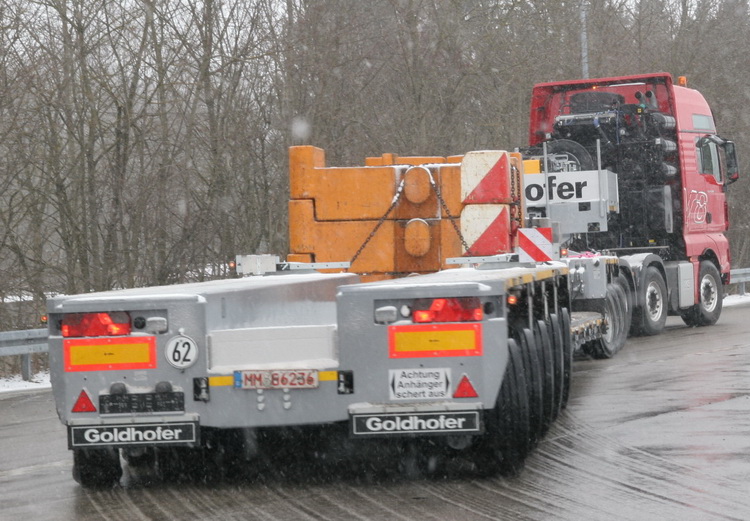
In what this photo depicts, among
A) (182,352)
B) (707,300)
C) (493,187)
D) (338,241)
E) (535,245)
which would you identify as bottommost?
(707,300)

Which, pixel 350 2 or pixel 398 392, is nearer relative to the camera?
pixel 398 392

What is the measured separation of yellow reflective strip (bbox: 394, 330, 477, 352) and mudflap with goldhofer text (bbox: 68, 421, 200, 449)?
51.4 inches

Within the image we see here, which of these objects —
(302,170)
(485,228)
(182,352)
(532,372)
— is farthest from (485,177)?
(182,352)

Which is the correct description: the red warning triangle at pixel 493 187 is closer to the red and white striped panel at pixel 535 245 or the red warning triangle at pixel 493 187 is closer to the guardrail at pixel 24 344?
the red and white striped panel at pixel 535 245

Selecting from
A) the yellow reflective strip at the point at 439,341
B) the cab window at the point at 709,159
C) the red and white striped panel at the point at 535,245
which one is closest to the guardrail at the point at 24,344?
the red and white striped panel at the point at 535,245

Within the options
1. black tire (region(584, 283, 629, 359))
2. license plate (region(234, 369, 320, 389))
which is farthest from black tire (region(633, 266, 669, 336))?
license plate (region(234, 369, 320, 389))

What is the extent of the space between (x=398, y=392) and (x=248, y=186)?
13816 mm

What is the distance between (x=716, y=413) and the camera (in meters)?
10.5

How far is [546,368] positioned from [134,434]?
3225 mm

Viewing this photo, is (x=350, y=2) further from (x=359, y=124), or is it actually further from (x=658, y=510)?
(x=658, y=510)

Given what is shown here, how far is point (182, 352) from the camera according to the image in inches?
291

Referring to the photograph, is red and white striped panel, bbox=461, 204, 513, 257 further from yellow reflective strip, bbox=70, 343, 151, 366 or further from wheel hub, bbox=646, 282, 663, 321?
wheel hub, bbox=646, 282, 663, 321

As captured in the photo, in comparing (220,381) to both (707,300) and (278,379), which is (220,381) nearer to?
(278,379)

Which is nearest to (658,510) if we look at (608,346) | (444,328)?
(444,328)
